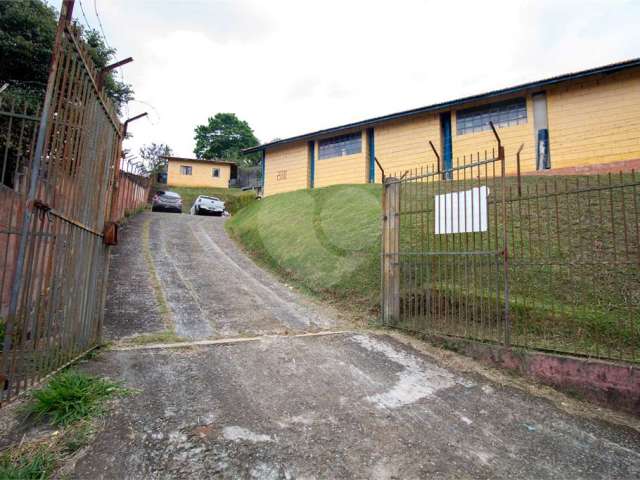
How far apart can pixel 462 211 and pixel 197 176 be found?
32.0 metres

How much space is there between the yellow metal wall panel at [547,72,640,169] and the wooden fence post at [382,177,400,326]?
10.6m

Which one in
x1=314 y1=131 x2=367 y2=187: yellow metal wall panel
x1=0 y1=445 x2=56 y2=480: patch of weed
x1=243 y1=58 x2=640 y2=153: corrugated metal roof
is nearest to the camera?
x1=0 y1=445 x2=56 y2=480: patch of weed

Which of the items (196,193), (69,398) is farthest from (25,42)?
(196,193)

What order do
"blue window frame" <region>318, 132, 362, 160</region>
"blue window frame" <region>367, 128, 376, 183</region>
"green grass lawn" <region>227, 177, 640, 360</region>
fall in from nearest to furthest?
"green grass lawn" <region>227, 177, 640, 360</region>
"blue window frame" <region>367, 128, 376, 183</region>
"blue window frame" <region>318, 132, 362, 160</region>

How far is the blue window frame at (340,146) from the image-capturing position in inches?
718

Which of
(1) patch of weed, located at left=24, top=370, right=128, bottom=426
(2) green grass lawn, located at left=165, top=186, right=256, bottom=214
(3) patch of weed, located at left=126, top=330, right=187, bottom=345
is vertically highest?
(2) green grass lawn, located at left=165, top=186, right=256, bottom=214

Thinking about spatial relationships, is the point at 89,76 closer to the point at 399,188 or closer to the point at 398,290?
the point at 399,188

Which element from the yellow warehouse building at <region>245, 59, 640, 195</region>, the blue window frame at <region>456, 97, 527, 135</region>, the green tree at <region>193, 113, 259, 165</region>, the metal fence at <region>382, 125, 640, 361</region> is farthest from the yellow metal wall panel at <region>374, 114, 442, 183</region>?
the green tree at <region>193, 113, 259, 165</region>

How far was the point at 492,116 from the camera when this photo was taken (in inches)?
575

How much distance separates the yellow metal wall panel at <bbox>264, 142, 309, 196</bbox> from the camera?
20172 mm

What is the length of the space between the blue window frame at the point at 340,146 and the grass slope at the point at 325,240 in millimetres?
4259

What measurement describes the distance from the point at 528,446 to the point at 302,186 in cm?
1819

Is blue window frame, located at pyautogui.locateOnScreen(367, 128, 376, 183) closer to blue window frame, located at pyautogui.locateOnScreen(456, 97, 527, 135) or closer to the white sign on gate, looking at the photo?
blue window frame, located at pyautogui.locateOnScreen(456, 97, 527, 135)

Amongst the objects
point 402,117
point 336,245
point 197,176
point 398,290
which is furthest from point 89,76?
point 197,176
